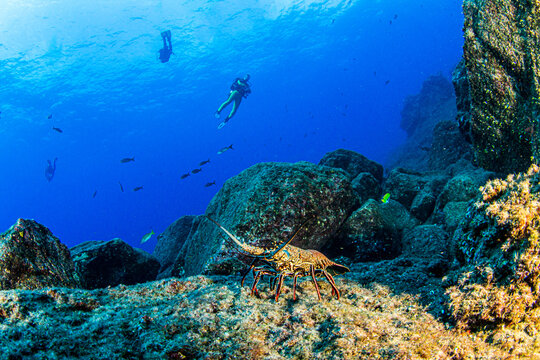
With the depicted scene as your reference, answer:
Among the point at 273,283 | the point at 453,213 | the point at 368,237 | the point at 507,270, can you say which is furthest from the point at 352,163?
the point at 507,270

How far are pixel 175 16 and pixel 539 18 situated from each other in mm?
44706

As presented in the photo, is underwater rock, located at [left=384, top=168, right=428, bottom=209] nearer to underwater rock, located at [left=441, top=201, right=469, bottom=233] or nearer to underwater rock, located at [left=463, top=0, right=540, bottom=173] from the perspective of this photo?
underwater rock, located at [left=441, top=201, right=469, bottom=233]

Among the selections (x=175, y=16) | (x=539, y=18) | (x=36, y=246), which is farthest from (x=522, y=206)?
(x=175, y=16)

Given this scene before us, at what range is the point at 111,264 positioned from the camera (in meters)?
5.91

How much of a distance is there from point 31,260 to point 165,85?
180ft

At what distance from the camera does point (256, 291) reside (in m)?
2.43

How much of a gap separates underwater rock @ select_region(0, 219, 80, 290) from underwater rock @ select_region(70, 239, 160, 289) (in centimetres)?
236

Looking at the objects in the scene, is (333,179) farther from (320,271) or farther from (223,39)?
(223,39)

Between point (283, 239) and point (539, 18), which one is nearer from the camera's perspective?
point (539, 18)

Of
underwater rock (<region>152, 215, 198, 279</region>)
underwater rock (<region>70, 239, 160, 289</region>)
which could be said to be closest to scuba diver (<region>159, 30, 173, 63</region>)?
underwater rock (<region>152, 215, 198, 279</region>)

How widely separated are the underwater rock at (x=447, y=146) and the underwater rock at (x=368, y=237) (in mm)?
7926

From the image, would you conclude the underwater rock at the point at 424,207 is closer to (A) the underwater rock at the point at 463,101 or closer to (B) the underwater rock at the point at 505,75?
(A) the underwater rock at the point at 463,101

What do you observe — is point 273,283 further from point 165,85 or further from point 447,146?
point 165,85

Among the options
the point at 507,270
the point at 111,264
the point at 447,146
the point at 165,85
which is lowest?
the point at 507,270
